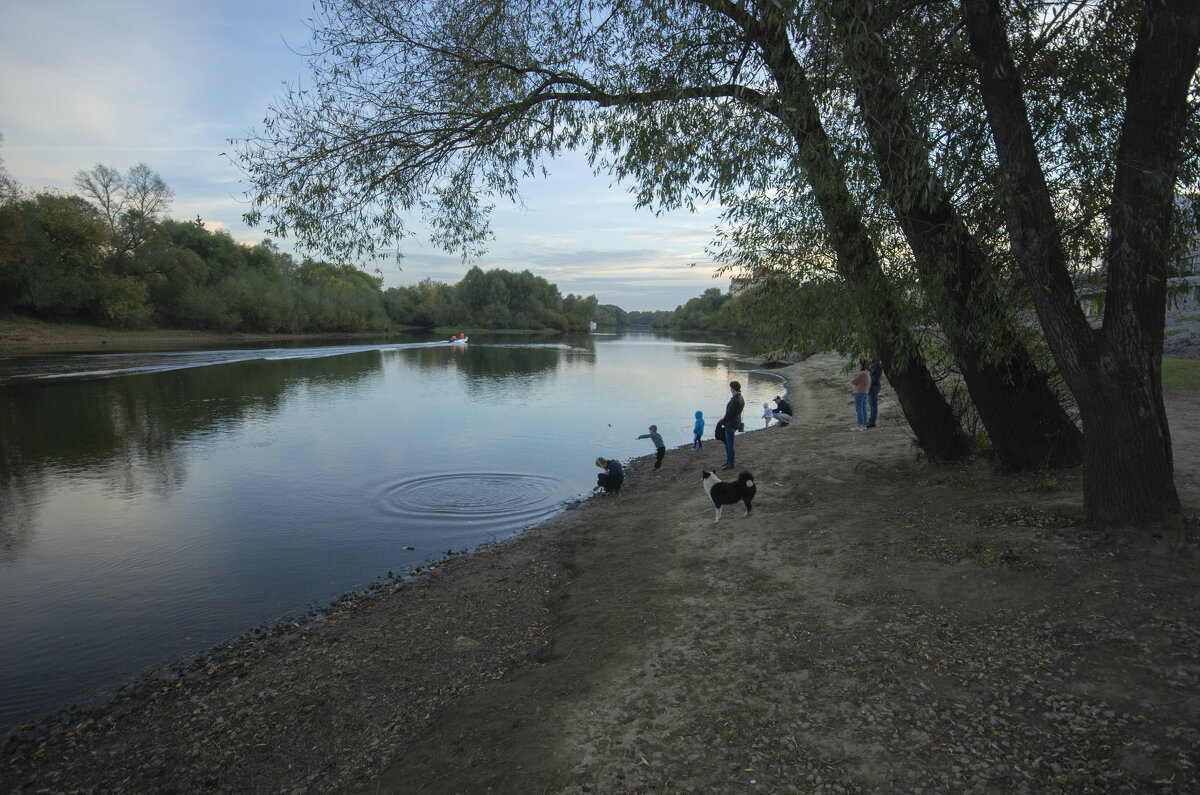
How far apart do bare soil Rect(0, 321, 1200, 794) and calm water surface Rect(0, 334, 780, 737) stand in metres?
1.57

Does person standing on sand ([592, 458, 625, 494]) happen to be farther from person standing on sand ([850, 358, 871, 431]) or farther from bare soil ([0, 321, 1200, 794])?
person standing on sand ([850, 358, 871, 431])

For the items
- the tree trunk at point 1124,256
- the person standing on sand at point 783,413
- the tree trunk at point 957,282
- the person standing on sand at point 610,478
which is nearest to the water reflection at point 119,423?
the person standing on sand at point 610,478

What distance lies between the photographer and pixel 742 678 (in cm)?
520

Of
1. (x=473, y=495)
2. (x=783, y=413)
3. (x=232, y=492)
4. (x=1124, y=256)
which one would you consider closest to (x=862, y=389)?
(x=783, y=413)

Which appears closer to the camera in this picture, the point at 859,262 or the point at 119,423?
the point at 859,262

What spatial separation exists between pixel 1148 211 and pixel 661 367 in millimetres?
45834

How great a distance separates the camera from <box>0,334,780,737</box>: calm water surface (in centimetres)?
803

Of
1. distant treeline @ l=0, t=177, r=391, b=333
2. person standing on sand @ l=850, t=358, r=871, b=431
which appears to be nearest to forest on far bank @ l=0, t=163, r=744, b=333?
distant treeline @ l=0, t=177, r=391, b=333

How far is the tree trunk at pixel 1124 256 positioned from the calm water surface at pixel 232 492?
8.50 meters

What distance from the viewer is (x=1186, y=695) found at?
13.5 ft

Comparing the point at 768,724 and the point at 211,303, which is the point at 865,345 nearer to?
the point at 768,724

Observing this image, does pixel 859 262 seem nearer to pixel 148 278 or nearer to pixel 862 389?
pixel 862 389

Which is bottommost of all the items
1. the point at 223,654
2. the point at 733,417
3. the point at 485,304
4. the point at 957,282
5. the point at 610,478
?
the point at 223,654

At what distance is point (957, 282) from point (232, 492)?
1448cm
